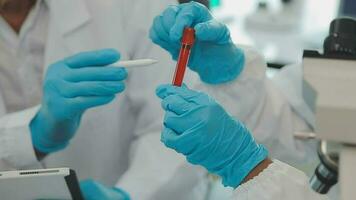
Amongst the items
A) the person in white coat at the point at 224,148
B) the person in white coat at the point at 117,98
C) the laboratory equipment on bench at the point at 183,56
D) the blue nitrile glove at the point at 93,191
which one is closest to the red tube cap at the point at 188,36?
the laboratory equipment on bench at the point at 183,56

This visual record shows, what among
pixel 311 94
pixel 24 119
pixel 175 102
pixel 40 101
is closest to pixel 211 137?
pixel 175 102

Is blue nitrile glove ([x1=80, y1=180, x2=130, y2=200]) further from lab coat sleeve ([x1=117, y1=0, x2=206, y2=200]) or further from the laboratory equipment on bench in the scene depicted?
the laboratory equipment on bench

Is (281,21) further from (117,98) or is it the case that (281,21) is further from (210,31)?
(210,31)

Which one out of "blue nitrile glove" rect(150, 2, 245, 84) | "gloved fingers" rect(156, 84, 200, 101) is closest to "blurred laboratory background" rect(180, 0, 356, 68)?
"blue nitrile glove" rect(150, 2, 245, 84)

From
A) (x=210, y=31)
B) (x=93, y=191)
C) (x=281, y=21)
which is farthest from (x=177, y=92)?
(x=281, y=21)

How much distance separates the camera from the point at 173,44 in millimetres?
1043

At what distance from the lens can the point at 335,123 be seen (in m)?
0.56

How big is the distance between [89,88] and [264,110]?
432 millimetres

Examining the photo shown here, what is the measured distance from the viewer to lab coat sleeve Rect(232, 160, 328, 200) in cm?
76

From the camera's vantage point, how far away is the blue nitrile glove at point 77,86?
3.42 ft

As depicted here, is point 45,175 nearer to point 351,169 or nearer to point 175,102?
point 175,102

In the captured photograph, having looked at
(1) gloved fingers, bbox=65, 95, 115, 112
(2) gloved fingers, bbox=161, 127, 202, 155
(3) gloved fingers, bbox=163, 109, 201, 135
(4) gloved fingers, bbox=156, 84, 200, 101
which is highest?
(4) gloved fingers, bbox=156, 84, 200, 101

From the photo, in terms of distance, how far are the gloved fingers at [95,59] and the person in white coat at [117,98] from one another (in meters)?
0.12

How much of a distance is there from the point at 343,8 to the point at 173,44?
4.41 ft
